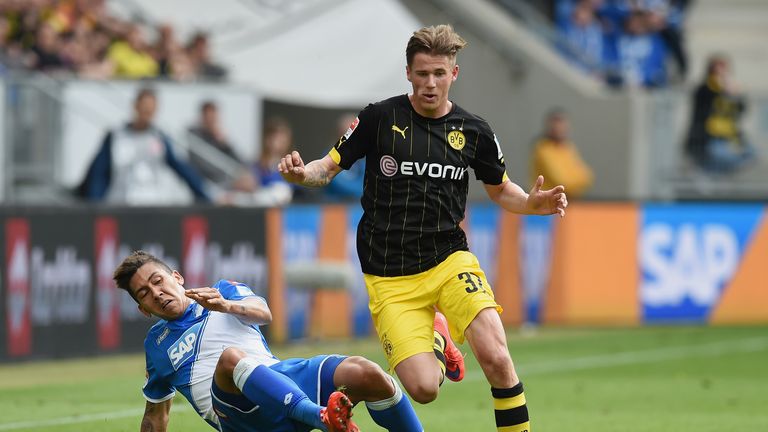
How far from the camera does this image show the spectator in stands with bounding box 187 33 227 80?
64.2 feet

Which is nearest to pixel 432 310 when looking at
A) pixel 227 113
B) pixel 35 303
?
pixel 35 303

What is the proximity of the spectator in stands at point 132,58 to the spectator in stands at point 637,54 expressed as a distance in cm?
875

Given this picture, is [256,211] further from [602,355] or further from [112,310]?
[602,355]

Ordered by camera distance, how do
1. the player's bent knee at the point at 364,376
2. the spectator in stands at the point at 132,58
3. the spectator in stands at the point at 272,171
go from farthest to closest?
the spectator in stands at the point at 132,58 < the spectator in stands at the point at 272,171 < the player's bent knee at the point at 364,376

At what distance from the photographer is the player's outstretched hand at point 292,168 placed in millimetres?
7969

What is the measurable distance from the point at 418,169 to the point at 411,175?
0.06 metres

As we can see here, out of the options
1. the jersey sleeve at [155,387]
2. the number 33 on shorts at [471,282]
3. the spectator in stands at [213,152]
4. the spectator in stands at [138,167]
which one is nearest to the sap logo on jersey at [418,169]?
the number 33 on shorts at [471,282]

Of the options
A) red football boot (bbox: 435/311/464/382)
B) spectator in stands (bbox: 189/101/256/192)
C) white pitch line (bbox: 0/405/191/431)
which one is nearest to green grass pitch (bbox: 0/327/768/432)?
white pitch line (bbox: 0/405/191/431)

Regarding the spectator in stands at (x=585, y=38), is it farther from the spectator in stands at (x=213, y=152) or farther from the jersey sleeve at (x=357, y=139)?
the jersey sleeve at (x=357, y=139)

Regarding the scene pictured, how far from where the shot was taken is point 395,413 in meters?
7.91

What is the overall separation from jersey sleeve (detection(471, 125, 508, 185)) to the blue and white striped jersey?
5.15 feet

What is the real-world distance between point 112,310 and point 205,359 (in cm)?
729

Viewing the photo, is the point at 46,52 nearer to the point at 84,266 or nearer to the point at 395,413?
the point at 84,266

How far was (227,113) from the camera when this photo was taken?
18297 millimetres
